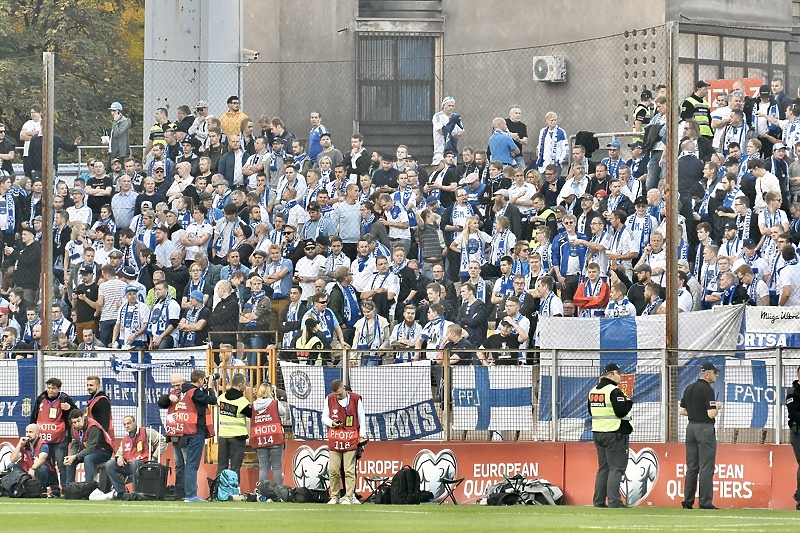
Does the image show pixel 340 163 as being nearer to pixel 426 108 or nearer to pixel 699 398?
pixel 426 108

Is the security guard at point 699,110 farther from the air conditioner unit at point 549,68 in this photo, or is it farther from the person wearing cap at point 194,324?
the person wearing cap at point 194,324

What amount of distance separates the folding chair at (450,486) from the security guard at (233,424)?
2.48 metres

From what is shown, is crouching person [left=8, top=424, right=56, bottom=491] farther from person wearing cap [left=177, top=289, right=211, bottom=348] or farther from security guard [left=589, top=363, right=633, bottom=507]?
security guard [left=589, top=363, right=633, bottom=507]

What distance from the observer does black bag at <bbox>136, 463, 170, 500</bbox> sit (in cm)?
2036

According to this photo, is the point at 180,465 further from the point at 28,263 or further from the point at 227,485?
the point at 28,263

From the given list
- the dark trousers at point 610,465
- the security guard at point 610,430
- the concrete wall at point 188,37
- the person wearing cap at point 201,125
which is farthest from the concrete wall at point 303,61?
the dark trousers at point 610,465

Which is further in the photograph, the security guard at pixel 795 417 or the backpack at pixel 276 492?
the backpack at pixel 276 492

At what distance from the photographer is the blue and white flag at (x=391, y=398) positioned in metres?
20.1

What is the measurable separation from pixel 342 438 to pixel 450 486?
1451 mm

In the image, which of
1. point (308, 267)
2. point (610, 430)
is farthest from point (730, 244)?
point (308, 267)

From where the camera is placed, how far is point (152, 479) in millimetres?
20438

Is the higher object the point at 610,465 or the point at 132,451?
the point at 610,465

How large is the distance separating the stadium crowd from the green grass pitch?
8.40 ft

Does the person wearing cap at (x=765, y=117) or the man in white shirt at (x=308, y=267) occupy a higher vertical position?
the person wearing cap at (x=765, y=117)
